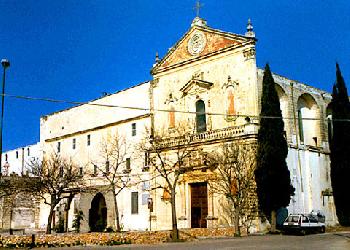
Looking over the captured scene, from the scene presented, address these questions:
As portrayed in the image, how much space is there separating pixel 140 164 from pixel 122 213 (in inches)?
199

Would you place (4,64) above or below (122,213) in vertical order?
above

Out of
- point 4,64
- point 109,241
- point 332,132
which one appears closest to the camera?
point 4,64

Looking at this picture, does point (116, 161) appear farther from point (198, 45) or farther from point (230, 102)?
point (230, 102)

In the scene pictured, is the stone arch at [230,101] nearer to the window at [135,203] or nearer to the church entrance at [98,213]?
the window at [135,203]

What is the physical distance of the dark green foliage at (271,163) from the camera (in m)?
32.9

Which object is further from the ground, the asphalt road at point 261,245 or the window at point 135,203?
the window at point 135,203

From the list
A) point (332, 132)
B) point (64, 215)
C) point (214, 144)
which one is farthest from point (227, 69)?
point (64, 215)

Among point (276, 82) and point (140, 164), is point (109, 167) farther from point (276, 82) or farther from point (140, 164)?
point (276, 82)

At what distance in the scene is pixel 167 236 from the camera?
96.0 feet

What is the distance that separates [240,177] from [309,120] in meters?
12.9

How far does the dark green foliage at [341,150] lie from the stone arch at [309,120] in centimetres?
227

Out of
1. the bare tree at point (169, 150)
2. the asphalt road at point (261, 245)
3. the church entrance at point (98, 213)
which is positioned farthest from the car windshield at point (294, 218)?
the church entrance at point (98, 213)

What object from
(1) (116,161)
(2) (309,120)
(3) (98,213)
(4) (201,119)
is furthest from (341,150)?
(3) (98,213)

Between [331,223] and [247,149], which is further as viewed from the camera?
[331,223]
